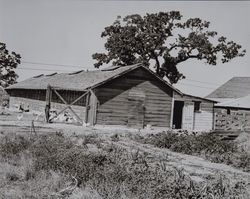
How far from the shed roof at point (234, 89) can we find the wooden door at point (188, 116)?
1068 inches

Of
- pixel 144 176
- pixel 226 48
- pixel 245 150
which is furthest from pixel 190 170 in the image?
pixel 226 48

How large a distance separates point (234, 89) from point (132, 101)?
35868 mm

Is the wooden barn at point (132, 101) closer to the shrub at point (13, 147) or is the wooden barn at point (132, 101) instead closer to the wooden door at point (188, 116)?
the wooden door at point (188, 116)

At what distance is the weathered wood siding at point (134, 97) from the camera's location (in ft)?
85.0

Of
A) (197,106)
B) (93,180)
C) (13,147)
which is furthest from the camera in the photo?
(197,106)

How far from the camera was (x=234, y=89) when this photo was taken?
5819cm

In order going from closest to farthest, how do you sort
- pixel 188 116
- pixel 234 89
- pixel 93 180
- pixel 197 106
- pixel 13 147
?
pixel 93 180, pixel 13 147, pixel 188 116, pixel 197 106, pixel 234 89

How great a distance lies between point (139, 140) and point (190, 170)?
23.5 ft

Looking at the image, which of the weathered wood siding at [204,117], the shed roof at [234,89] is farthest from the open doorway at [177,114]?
the shed roof at [234,89]

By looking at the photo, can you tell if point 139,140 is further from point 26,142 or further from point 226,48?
point 226,48

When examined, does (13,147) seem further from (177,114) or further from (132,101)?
(177,114)

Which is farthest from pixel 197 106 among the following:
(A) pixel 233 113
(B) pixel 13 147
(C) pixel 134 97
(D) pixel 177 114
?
(B) pixel 13 147

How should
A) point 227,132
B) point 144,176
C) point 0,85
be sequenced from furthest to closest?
1. point 0,85
2. point 227,132
3. point 144,176

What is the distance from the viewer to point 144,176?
28.6 ft
